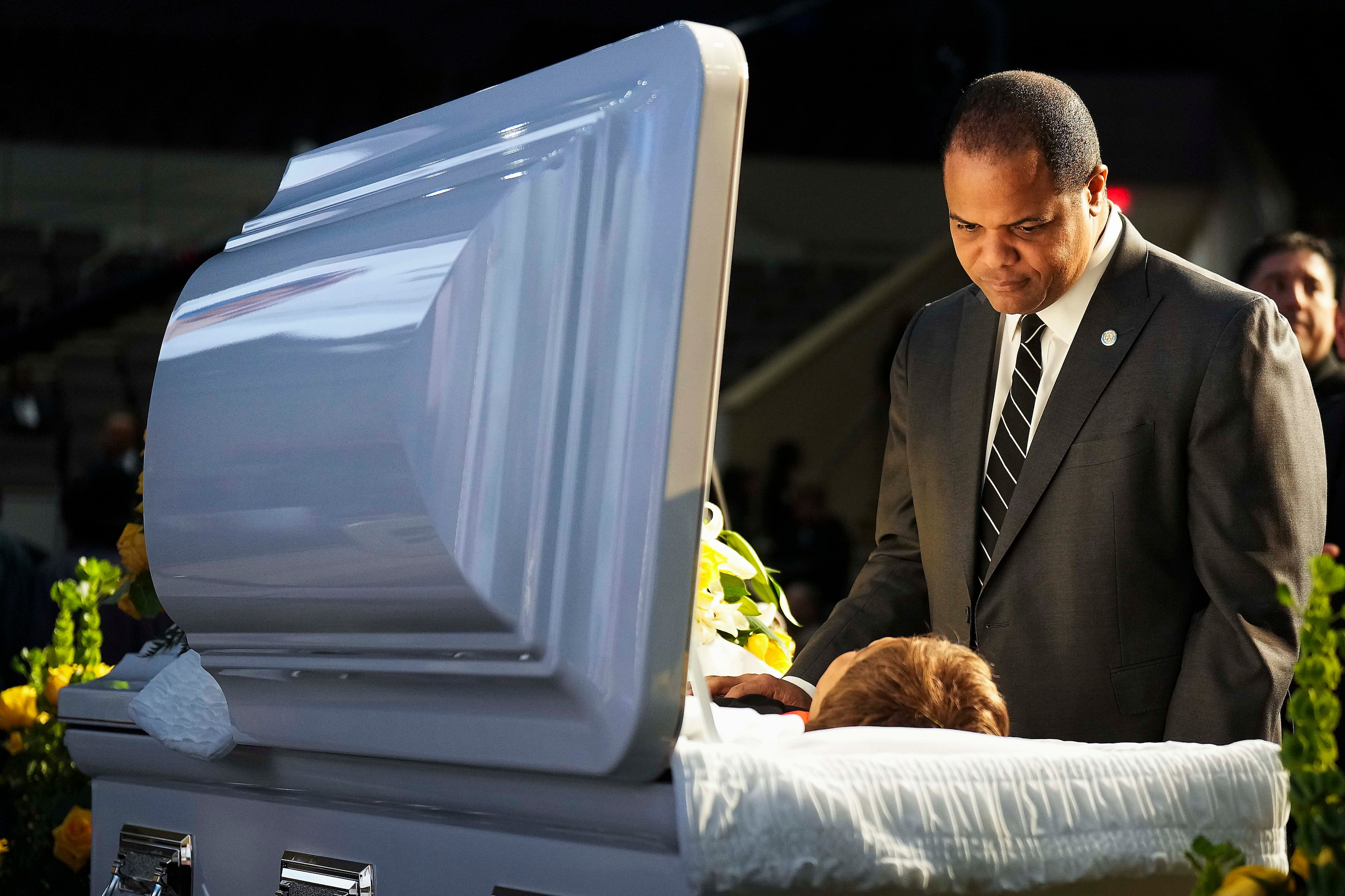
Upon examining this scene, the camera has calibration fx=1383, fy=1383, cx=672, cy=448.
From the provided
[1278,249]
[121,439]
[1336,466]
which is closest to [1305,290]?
[1278,249]

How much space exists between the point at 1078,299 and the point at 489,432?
752 millimetres

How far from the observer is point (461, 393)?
2.43ft

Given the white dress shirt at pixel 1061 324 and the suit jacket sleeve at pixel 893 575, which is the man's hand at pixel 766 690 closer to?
the suit jacket sleeve at pixel 893 575

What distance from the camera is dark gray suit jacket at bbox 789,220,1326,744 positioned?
1120mm

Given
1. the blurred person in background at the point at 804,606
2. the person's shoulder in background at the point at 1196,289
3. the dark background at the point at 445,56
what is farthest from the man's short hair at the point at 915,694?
the dark background at the point at 445,56

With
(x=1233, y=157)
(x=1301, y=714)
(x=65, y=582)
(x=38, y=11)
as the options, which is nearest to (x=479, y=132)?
(x=1301, y=714)

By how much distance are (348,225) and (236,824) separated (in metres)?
0.42

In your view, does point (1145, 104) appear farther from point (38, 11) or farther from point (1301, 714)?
point (1301, 714)

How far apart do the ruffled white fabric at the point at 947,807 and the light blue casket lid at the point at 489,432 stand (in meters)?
0.05

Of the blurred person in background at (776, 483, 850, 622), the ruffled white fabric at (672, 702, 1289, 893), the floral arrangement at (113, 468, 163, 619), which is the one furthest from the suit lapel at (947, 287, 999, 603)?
the blurred person in background at (776, 483, 850, 622)

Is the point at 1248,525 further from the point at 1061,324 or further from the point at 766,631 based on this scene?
the point at 766,631

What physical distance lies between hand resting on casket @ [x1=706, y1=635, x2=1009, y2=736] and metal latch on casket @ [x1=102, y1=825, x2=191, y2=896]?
1.52 ft

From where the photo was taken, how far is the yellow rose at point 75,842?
1.47m

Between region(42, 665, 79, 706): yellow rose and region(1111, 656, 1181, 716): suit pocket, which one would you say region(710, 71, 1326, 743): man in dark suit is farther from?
region(42, 665, 79, 706): yellow rose
